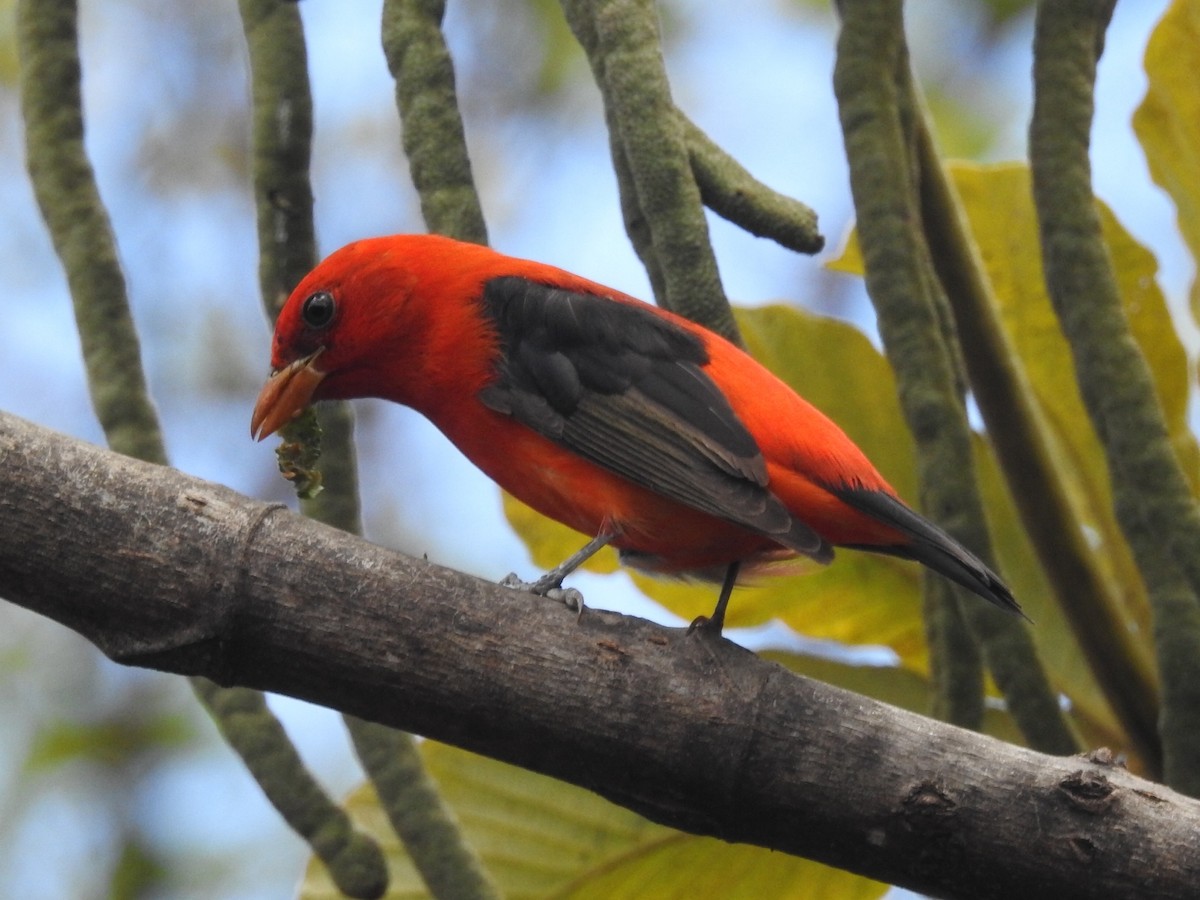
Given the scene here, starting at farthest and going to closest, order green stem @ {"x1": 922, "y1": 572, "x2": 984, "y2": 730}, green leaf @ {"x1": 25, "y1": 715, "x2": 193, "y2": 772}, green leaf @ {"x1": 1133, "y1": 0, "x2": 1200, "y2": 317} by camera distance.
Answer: green leaf @ {"x1": 25, "y1": 715, "x2": 193, "y2": 772} → green leaf @ {"x1": 1133, "y1": 0, "x2": 1200, "y2": 317} → green stem @ {"x1": 922, "y1": 572, "x2": 984, "y2": 730}

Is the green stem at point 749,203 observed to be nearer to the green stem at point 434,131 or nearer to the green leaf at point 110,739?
the green stem at point 434,131

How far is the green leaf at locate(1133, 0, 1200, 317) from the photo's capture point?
362cm

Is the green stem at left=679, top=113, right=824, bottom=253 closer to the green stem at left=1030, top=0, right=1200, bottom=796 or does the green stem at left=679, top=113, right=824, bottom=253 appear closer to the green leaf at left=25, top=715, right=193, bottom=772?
the green stem at left=1030, top=0, right=1200, bottom=796

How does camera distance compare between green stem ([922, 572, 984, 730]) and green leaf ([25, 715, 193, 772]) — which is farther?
green leaf ([25, 715, 193, 772])

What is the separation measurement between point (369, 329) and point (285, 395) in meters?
0.26

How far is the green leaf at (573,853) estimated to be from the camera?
330 centimetres

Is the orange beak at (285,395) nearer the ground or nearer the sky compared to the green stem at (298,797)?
nearer the sky

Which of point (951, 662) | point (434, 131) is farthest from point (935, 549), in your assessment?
point (434, 131)

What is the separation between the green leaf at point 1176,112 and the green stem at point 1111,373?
863 mm

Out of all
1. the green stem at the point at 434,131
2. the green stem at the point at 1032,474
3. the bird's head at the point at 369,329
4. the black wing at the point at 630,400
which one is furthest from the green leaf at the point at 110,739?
the green stem at the point at 1032,474

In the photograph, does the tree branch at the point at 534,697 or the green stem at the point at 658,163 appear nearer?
the tree branch at the point at 534,697

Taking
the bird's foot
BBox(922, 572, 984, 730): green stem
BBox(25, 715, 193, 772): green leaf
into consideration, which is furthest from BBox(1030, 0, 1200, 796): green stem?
BBox(25, 715, 193, 772): green leaf

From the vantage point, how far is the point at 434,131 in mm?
2744

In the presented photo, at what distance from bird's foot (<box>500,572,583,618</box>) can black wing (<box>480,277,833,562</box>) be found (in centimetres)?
27
